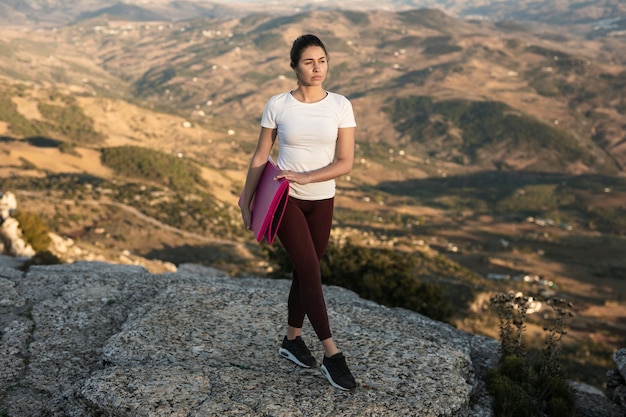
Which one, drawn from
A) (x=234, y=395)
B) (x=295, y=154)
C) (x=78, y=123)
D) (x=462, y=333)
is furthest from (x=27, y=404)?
(x=78, y=123)

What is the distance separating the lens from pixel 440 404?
257 inches

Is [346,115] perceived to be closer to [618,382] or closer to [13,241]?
[618,382]

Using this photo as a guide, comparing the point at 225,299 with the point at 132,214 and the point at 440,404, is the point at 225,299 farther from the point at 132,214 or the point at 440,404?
the point at 132,214

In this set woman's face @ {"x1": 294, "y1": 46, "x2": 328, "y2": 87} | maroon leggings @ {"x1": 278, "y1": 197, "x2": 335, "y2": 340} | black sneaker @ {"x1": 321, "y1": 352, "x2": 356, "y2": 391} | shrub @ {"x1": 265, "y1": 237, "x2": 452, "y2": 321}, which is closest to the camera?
woman's face @ {"x1": 294, "y1": 46, "x2": 328, "y2": 87}

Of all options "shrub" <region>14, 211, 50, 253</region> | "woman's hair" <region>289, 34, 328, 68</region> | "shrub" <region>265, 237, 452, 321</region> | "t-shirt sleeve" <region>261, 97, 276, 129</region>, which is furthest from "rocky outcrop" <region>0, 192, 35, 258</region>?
"woman's hair" <region>289, 34, 328, 68</region>

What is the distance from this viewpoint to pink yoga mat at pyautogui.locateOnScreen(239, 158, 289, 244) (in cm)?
579

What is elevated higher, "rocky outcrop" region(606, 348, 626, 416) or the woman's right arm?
the woman's right arm

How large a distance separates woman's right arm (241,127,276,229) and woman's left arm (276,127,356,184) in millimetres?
434

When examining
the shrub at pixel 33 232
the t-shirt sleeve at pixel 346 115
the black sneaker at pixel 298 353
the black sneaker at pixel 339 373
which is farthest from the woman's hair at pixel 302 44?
the shrub at pixel 33 232

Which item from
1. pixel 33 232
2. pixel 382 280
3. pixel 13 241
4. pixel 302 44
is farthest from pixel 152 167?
pixel 302 44

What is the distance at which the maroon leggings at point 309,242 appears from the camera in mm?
5961

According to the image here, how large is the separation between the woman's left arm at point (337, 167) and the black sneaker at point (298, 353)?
2394mm

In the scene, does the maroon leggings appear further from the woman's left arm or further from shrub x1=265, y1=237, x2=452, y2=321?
shrub x1=265, y1=237, x2=452, y2=321

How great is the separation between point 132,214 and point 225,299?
225 ft
